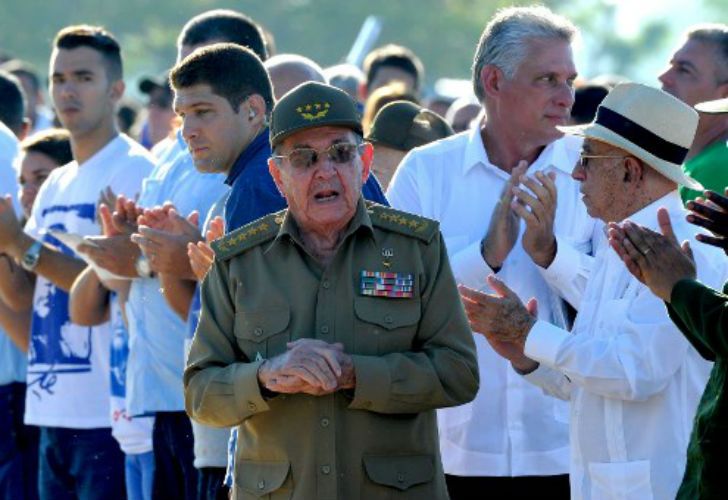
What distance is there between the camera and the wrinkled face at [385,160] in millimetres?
8891

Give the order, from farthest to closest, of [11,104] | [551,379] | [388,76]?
[388,76], [11,104], [551,379]

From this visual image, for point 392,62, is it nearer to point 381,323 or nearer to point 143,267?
point 143,267

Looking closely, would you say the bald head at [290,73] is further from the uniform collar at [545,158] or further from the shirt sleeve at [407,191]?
the uniform collar at [545,158]

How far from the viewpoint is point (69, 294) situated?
9469 millimetres

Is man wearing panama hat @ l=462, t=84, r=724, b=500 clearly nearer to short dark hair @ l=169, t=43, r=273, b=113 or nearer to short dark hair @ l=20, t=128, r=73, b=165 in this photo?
short dark hair @ l=169, t=43, r=273, b=113

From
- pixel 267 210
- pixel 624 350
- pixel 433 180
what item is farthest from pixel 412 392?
pixel 433 180

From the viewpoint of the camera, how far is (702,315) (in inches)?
209

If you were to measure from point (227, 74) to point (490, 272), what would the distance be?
140 cm

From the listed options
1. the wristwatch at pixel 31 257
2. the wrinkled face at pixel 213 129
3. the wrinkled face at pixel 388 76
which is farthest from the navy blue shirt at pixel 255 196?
the wrinkled face at pixel 388 76

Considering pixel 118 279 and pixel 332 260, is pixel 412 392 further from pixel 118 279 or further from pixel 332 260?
pixel 118 279

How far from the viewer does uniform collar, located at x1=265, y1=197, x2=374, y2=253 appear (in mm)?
6027

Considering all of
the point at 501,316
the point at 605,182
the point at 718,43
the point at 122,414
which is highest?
the point at 718,43

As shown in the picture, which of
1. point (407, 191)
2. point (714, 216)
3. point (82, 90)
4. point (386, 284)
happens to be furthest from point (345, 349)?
point (82, 90)

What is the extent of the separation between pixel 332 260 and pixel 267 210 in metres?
0.83
